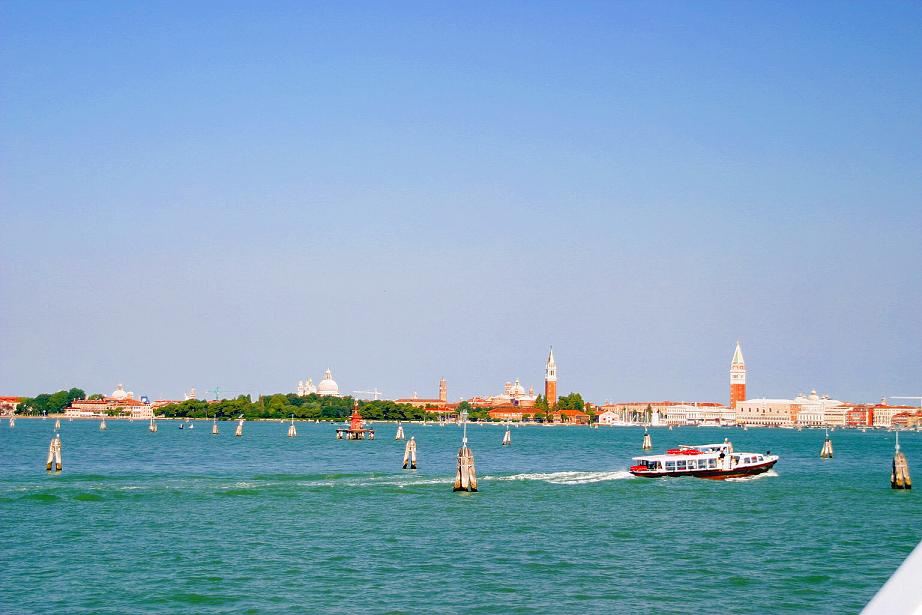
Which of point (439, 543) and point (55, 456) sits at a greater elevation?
point (55, 456)

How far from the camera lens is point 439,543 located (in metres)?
28.5

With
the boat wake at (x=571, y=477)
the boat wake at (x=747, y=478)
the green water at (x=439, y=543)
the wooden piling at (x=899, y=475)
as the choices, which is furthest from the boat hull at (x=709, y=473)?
the wooden piling at (x=899, y=475)

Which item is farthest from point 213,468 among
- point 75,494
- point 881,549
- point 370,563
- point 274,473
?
point 881,549

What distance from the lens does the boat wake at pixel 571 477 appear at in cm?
5128

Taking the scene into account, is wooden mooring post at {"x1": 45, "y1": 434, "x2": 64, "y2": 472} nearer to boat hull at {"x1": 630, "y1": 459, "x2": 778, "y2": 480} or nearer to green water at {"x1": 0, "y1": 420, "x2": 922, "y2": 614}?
green water at {"x1": 0, "y1": 420, "x2": 922, "y2": 614}

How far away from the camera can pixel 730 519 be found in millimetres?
35625

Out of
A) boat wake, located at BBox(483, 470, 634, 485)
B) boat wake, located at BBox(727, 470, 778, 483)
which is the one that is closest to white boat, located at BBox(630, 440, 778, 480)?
boat wake, located at BBox(727, 470, 778, 483)

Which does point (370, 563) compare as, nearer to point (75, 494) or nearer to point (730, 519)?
point (730, 519)

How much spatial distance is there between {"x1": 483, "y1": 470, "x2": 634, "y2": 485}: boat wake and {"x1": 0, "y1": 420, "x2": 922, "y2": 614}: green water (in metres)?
0.24

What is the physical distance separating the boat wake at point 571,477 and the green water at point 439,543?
0.24m

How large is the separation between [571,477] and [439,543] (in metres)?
26.4

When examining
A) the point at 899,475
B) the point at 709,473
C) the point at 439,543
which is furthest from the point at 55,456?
the point at 899,475

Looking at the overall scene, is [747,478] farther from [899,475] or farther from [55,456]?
[55,456]

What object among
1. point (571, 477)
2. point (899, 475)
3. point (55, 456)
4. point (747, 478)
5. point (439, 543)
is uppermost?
point (55, 456)
